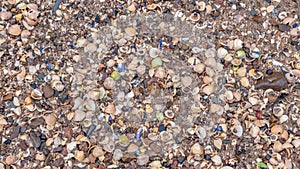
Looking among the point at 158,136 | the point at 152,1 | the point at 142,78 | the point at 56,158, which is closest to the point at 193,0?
the point at 152,1

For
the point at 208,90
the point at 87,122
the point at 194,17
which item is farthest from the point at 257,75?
the point at 87,122

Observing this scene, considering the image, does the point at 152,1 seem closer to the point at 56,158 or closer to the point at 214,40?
the point at 214,40

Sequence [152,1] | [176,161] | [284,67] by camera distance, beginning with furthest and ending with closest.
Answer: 1. [152,1]
2. [284,67]
3. [176,161]

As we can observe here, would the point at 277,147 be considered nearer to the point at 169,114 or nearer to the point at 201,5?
the point at 169,114

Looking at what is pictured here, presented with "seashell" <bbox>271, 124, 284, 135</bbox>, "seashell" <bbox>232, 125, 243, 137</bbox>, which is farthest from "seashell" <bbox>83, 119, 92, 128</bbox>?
"seashell" <bbox>271, 124, 284, 135</bbox>

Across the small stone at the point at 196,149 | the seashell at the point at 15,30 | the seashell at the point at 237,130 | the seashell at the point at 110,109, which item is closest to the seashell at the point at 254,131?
the seashell at the point at 237,130
